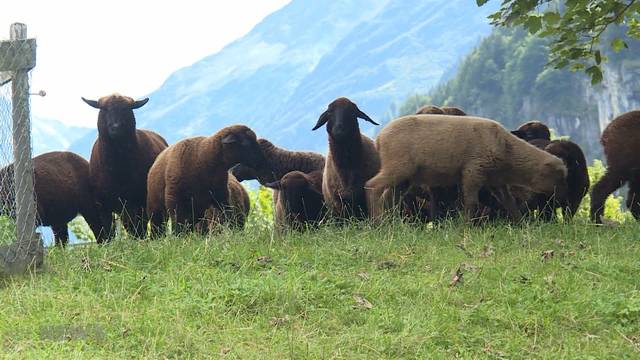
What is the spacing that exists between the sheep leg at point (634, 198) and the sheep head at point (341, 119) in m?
3.63

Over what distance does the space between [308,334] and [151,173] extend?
6.34 meters

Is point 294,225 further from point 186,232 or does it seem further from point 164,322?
point 164,322

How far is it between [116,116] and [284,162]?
3.04m

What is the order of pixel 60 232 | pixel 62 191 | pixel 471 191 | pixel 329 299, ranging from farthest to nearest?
1. pixel 60 232
2. pixel 62 191
3. pixel 471 191
4. pixel 329 299

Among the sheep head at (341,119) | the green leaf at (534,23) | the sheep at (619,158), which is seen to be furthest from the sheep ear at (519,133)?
the green leaf at (534,23)

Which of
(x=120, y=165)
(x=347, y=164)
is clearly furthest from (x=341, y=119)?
(x=120, y=165)

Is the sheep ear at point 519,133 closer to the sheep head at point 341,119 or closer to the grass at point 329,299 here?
the sheep head at point 341,119

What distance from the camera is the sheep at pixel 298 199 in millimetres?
13312

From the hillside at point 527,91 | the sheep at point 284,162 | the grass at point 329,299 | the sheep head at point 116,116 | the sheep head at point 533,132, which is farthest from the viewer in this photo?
the hillside at point 527,91

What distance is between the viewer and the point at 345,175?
13.2 metres

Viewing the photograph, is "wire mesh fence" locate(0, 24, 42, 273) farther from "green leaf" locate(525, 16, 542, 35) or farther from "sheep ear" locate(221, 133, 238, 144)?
"green leaf" locate(525, 16, 542, 35)

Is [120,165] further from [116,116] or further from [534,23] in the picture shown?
[534,23]

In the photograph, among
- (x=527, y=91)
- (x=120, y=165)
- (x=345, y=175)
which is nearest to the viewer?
(x=345, y=175)

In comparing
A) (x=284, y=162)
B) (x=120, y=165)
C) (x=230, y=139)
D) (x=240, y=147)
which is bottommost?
(x=284, y=162)
